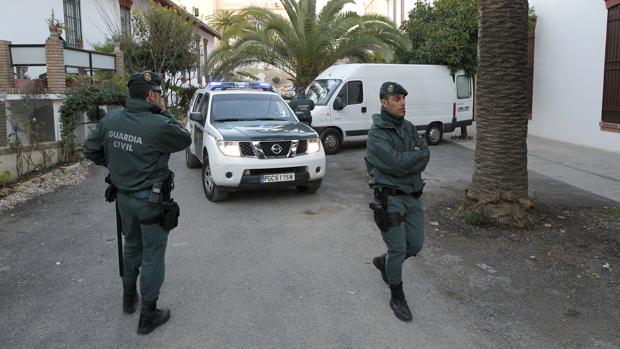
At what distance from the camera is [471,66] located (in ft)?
49.4

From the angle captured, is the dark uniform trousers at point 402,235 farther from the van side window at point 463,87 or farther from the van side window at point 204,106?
the van side window at point 463,87

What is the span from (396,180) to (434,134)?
11076 millimetres

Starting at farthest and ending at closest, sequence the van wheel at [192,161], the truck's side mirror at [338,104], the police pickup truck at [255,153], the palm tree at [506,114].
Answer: the truck's side mirror at [338,104], the van wheel at [192,161], the police pickup truck at [255,153], the palm tree at [506,114]

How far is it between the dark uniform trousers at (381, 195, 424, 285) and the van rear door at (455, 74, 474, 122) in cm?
1149

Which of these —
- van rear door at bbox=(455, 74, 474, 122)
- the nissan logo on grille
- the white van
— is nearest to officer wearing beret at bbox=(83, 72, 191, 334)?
the nissan logo on grille

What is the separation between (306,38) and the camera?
1720 centimetres

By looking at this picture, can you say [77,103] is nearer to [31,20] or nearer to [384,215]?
[31,20]

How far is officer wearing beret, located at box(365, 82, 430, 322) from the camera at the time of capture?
12.9 ft

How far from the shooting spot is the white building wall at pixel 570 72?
12.6m

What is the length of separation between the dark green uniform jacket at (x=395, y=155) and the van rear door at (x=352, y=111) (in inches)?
348

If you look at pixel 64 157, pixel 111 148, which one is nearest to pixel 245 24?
pixel 64 157

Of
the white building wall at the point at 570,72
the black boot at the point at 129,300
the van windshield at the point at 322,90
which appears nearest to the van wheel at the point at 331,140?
the van windshield at the point at 322,90

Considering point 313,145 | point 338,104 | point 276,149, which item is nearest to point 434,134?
point 338,104

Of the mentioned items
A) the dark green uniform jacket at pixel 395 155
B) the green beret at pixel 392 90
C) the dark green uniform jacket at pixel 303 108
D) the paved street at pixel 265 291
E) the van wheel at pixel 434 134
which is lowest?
the paved street at pixel 265 291
